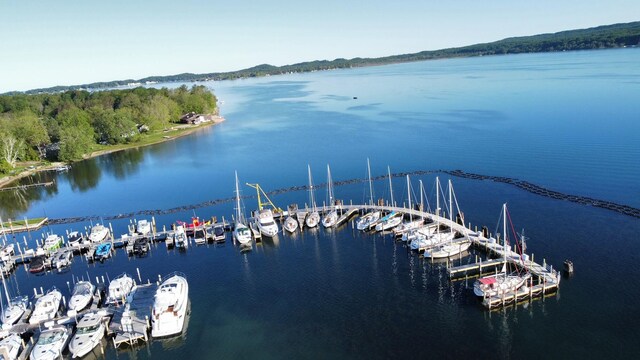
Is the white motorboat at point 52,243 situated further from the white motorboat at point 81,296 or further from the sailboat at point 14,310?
the white motorboat at point 81,296

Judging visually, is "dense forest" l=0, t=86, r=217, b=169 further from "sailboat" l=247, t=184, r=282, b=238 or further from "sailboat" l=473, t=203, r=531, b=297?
"sailboat" l=473, t=203, r=531, b=297

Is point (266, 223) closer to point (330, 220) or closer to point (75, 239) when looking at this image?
point (330, 220)

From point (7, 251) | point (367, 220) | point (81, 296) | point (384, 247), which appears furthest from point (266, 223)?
point (7, 251)

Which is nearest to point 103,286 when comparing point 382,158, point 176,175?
point 176,175

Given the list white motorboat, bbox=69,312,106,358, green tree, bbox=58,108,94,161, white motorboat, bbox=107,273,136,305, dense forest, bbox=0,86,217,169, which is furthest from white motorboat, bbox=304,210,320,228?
dense forest, bbox=0,86,217,169

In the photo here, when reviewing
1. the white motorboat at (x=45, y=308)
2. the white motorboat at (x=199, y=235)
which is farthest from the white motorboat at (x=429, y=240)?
the white motorboat at (x=45, y=308)

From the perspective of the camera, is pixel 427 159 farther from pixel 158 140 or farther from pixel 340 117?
pixel 158 140
